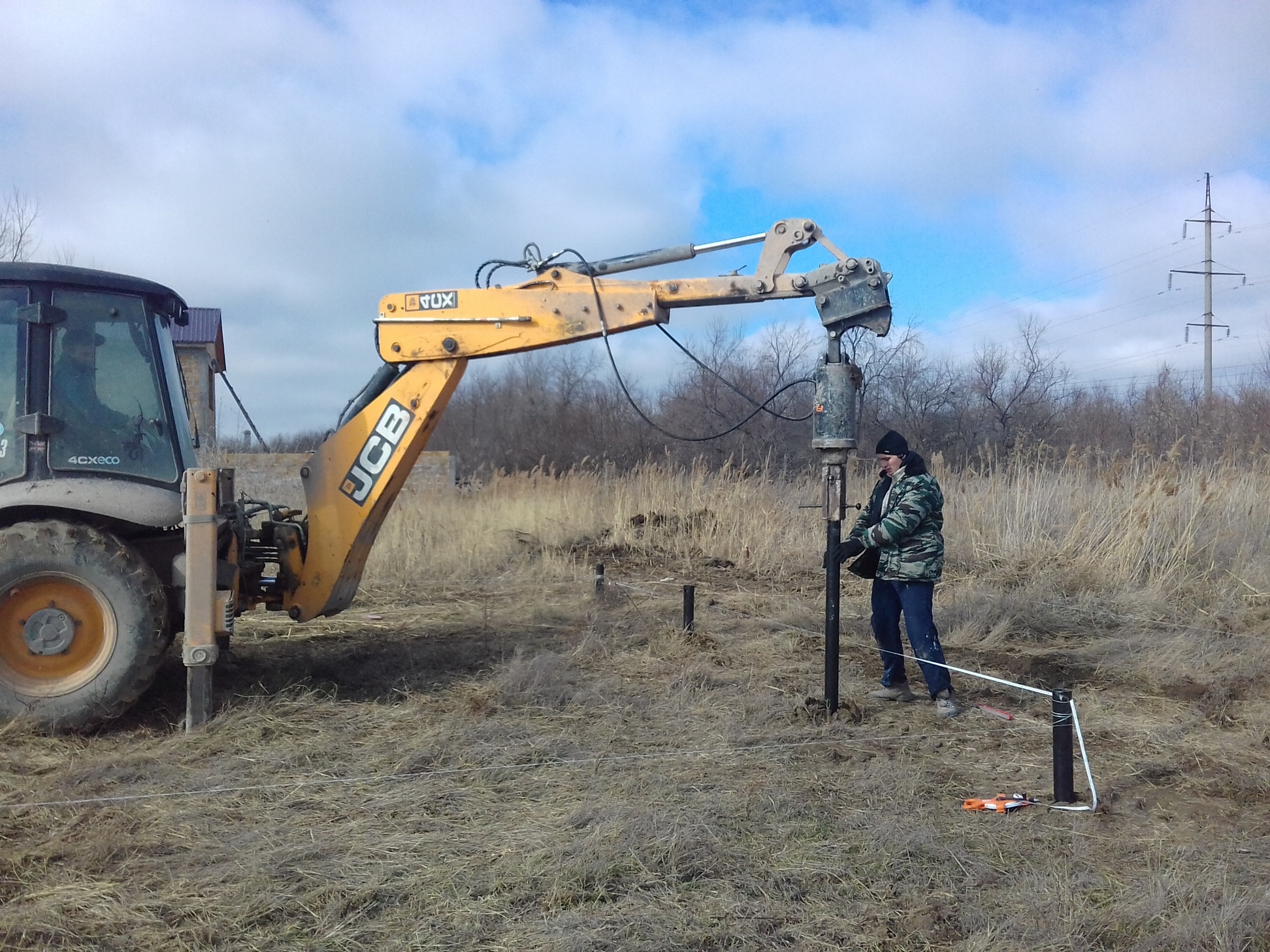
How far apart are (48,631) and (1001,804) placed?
488cm

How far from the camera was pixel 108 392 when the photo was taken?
230 inches

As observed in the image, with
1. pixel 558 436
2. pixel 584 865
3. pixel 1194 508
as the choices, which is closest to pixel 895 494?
pixel 584 865

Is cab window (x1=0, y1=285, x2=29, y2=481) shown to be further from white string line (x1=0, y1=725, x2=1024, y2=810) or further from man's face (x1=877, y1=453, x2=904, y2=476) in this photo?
man's face (x1=877, y1=453, x2=904, y2=476)

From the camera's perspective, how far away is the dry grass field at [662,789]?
348 cm

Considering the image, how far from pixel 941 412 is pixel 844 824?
17404 mm

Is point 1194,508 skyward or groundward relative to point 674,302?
groundward

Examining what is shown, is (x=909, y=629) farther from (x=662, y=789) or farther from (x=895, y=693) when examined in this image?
(x=662, y=789)

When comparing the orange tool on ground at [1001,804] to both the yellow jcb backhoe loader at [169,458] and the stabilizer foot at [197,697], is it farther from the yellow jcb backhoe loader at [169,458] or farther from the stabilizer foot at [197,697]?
the stabilizer foot at [197,697]

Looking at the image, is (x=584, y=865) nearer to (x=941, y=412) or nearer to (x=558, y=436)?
(x=941, y=412)

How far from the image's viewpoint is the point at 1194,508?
10.4 m

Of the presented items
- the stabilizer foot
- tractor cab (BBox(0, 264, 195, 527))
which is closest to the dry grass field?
the stabilizer foot

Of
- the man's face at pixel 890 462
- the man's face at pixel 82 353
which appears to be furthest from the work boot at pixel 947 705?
the man's face at pixel 82 353

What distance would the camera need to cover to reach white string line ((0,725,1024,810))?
452 cm

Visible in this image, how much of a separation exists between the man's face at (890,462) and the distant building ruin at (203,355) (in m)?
17.3
